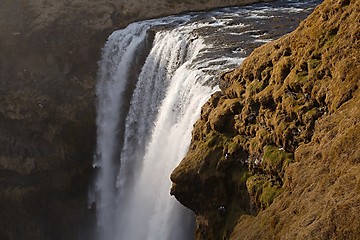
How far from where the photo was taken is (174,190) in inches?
523

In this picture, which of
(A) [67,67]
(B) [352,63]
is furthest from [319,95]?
(A) [67,67]

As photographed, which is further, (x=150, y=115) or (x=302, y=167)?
(x=150, y=115)

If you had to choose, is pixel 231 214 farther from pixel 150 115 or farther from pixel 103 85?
pixel 103 85

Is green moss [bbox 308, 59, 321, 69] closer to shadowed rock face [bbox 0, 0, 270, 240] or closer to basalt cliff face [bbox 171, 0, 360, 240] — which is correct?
basalt cliff face [bbox 171, 0, 360, 240]

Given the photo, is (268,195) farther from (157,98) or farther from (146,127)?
(146,127)

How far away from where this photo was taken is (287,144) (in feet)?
35.1

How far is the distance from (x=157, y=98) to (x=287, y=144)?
12.0 metres

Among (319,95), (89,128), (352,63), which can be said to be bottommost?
(89,128)

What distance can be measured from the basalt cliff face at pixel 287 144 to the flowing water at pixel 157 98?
113 inches

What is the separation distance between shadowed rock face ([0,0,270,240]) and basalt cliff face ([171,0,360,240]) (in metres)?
15.7

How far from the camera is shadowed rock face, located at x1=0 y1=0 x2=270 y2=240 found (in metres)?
28.0

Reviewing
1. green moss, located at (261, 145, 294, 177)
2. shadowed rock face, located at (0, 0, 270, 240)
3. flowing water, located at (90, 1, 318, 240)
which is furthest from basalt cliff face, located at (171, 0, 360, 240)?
shadowed rock face, located at (0, 0, 270, 240)

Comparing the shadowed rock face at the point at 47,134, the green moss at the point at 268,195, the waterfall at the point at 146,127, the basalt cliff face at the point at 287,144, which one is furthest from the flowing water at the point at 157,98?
the green moss at the point at 268,195

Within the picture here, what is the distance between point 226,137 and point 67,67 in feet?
62.5
